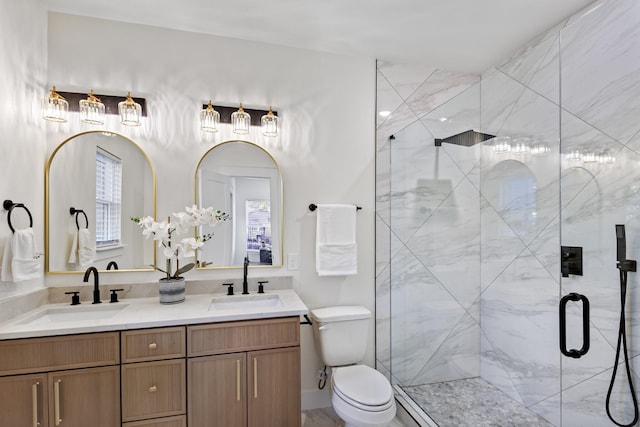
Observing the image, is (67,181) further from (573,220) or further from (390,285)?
(573,220)

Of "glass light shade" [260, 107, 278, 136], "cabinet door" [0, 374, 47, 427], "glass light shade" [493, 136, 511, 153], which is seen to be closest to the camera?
"cabinet door" [0, 374, 47, 427]

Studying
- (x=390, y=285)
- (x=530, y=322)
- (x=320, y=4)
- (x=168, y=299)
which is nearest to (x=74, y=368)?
(x=168, y=299)

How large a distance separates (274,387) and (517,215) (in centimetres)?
196

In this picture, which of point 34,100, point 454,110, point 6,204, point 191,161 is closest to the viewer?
point 6,204

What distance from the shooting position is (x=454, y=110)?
2.42m

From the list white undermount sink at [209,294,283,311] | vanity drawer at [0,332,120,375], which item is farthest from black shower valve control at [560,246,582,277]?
vanity drawer at [0,332,120,375]

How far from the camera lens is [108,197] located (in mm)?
2104

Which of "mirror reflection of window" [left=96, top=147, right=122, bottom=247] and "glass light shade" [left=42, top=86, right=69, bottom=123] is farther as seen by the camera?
"mirror reflection of window" [left=96, top=147, right=122, bottom=247]

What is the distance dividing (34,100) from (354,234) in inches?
82.1

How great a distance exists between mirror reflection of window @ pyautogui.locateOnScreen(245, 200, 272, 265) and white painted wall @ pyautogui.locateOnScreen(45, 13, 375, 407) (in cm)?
11

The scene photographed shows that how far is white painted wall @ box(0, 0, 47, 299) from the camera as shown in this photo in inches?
66.9

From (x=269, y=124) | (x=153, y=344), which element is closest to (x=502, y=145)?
(x=269, y=124)

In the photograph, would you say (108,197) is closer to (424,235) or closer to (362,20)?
(362,20)

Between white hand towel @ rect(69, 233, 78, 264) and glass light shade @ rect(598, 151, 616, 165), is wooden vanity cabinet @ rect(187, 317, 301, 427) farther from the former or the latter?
glass light shade @ rect(598, 151, 616, 165)
